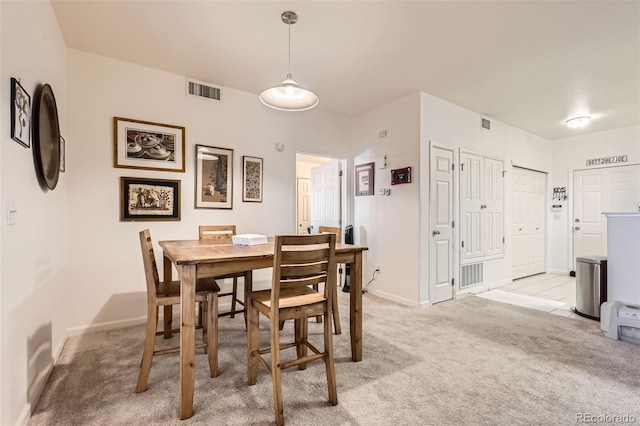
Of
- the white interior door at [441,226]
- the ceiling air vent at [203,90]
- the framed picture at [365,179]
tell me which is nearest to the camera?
the ceiling air vent at [203,90]

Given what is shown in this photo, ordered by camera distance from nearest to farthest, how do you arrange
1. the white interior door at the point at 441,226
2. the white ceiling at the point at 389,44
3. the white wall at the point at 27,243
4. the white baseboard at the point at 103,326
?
1. the white wall at the point at 27,243
2. the white ceiling at the point at 389,44
3. the white baseboard at the point at 103,326
4. the white interior door at the point at 441,226

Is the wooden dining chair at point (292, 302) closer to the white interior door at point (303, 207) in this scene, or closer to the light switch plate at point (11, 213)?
the light switch plate at point (11, 213)

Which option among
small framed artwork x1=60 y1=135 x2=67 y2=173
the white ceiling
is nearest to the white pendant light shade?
the white ceiling

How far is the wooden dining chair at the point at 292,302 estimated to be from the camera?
1.66 metres

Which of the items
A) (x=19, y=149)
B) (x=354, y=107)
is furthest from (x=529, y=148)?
(x=19, y=149)

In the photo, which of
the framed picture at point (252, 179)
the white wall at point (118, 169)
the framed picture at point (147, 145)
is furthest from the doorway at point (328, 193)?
the framed picture at point (147, 145)

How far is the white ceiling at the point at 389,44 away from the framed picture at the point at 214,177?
0.83 metres

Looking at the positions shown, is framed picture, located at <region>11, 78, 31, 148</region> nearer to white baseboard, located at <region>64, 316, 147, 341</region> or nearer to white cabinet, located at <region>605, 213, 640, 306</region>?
white baseboard, located at <region>64, 316, 147, 341</region>

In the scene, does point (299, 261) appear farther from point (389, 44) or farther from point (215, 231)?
point (389, 44)

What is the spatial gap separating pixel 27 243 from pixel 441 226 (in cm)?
396

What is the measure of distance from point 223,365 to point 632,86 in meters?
5.27

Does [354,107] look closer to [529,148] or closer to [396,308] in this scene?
[396,308]

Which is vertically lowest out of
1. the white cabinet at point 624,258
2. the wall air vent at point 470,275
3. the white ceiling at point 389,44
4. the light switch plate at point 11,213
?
Result: the wall air vent at point 470,275

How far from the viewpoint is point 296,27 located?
2451 mm
